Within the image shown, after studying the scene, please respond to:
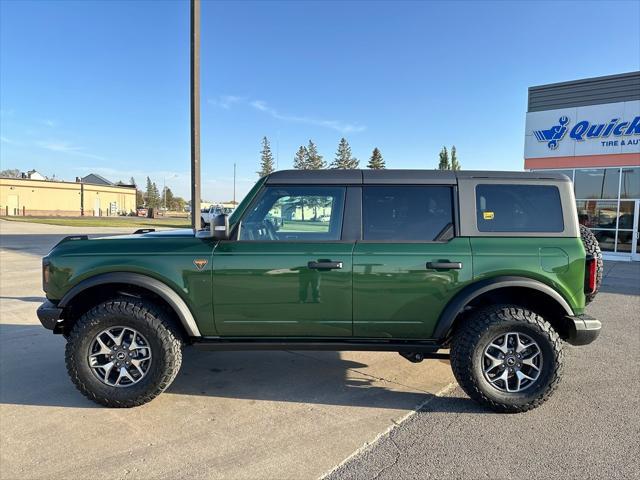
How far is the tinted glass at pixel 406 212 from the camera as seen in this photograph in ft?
11.4

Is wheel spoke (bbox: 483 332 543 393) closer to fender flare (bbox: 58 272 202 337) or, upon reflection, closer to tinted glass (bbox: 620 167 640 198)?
fender flare (bbox: 58 272 202 337)

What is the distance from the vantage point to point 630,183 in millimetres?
14484

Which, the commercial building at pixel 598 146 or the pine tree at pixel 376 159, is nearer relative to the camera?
the commercial building at pixel 598 146

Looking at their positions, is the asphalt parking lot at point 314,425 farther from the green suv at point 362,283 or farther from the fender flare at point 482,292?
the fender flare at point 482,292

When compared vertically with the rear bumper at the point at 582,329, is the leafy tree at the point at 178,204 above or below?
above

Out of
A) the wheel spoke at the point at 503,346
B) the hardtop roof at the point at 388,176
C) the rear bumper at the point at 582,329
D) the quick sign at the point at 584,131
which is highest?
the quick sign at the point at 584,131

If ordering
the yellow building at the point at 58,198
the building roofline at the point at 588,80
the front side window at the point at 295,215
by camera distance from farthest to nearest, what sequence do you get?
the yellow building at the point at 58,198 → the building roofline at the point at 588,80 → the front side window at the point at 295,215

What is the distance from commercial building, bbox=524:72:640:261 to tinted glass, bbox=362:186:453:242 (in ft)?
44.6

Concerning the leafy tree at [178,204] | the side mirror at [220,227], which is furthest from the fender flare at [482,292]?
the leafy tree at [178,204]

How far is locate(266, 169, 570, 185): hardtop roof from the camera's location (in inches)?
139

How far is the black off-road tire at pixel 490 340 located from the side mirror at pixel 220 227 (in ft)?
6.81

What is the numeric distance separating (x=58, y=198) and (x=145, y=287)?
66.4 m

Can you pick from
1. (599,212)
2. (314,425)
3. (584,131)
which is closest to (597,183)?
(599,212)

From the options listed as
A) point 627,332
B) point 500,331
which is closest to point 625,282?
point 627,332
